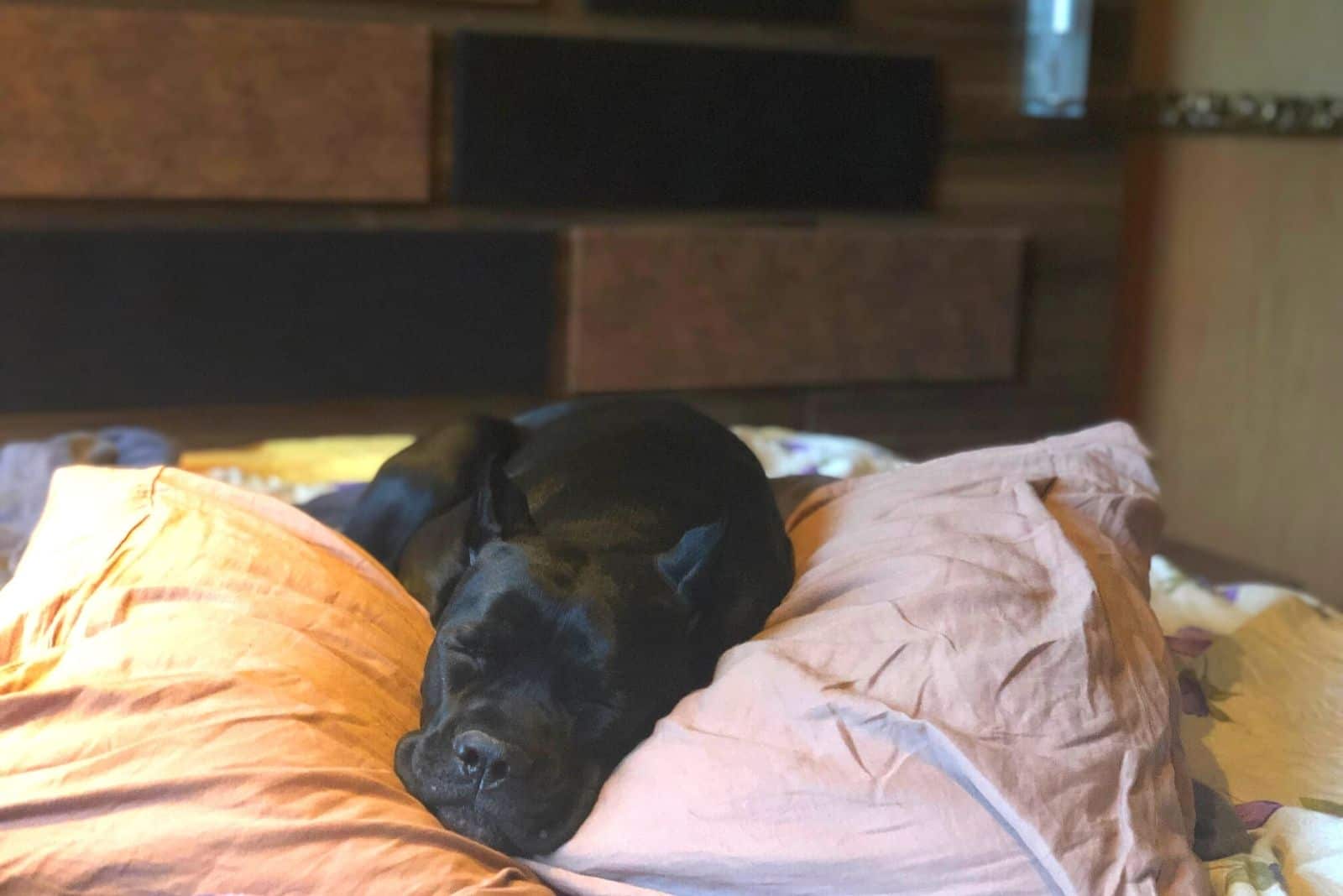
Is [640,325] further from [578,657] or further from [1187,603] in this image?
[578,657]

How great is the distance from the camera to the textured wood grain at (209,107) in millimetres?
2955

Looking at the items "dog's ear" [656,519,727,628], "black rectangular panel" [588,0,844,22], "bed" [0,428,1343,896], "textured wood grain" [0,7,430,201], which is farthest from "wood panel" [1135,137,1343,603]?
"dog's ear" [656,519,727,628]

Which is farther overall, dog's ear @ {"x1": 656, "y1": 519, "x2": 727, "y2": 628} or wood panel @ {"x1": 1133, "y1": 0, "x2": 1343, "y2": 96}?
wood panel @ {"x1": 1133, "y1": 0, "x2": 1343, "y2": 96}


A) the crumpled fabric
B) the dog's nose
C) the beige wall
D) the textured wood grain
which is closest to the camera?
the dog's nose

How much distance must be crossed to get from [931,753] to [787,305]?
260 centimetres

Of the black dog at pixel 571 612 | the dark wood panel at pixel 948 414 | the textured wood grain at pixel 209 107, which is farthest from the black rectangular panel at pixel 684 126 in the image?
the black dog at pixel 571 612

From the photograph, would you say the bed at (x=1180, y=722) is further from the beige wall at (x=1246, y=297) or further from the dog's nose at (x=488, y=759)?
the beige wall at (x=1246, y=297)

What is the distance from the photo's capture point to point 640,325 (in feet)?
11.6

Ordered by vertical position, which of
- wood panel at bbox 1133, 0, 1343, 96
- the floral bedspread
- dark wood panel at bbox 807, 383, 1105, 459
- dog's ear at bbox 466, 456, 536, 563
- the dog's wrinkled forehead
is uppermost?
wood panel at bbox 1133, 0, 1343, 96

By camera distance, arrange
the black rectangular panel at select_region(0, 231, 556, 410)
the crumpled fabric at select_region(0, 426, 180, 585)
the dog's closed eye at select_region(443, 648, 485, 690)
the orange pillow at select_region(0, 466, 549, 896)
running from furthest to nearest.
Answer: the black rectangular panel at select_region(0, 231, 556, 410)
the crumpled fabric at select_region(0, 426, 180, 585)
the dog's closed eye at select_region(443, 648, 485, 690)
the orange pillow at select_region(0, 466, 549, 896)

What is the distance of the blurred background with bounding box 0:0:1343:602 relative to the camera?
3088mm

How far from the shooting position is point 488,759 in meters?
1.17

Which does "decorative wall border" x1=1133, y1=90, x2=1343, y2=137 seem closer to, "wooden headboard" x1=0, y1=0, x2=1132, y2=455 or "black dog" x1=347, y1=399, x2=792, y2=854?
"wooden headboard" x1=0, y1=0, x2=1132, y2=455

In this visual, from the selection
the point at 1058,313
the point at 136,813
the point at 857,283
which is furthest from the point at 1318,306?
the point at 136,813
